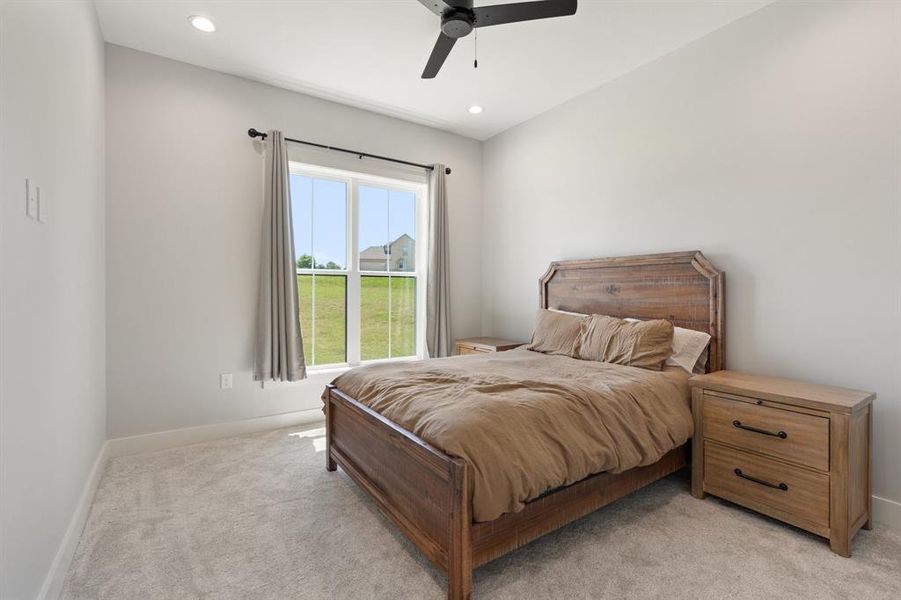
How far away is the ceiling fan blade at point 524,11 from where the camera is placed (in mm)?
2012

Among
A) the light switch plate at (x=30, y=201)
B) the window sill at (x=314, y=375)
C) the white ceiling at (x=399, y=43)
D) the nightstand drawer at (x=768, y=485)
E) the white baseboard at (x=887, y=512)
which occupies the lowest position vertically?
the white baseboard at (x=887, y=512)

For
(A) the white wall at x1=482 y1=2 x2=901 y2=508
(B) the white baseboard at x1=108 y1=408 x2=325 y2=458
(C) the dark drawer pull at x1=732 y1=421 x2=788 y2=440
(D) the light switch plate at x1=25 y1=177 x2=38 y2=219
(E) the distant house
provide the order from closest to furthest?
(D) the light switch plate at x1=25 y1=177 x2=38 y2=219
(C) the dark drawer pull at x1=732 y1=421 x2=788 y2=440
(A) the white wall at x1=482 y1=2 x2=901 y2=508
(B) the white baseboard at x1=108 y1=408 x2=325 y2=458
(E) the distant house

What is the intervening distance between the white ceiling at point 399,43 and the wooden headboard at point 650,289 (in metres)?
1.48

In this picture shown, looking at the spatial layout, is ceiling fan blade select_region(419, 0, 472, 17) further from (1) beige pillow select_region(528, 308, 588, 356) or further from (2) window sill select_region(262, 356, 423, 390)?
(2) window sill select_region(262, 356, 423, 390)

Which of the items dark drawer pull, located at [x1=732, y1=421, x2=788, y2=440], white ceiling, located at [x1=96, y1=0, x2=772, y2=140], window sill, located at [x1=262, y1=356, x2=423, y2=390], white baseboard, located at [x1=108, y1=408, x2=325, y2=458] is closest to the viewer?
dark drawer pull, located at [x1=732, y1=421, x2=788, y2=440]

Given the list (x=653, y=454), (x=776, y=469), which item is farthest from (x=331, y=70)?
(x=776, y=469)

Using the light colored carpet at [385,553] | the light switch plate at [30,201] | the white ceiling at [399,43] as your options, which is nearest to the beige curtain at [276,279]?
the white ceiling at [399,43]

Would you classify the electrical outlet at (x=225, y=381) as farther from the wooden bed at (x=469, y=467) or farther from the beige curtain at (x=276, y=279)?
the wooden bed at (x=469, y=467)

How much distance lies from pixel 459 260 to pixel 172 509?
329 cm

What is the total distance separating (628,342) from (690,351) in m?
0.37

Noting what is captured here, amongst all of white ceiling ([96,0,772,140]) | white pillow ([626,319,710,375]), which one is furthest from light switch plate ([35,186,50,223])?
white pillow ([626,319,710,375])

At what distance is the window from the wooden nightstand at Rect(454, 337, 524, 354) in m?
0.45

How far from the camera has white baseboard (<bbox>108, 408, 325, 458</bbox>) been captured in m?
2.96

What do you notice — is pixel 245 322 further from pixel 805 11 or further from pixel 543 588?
pixel 805 11
